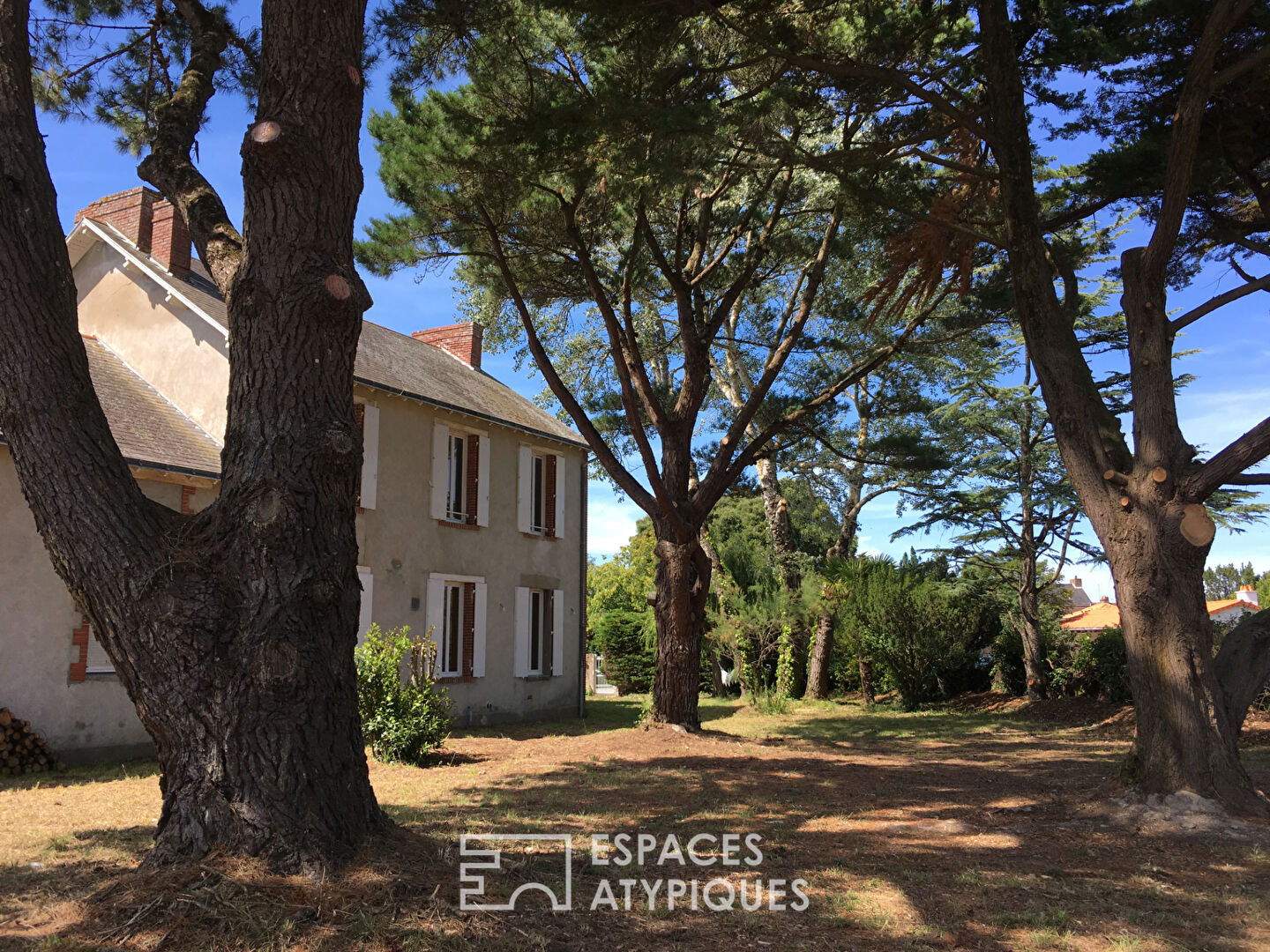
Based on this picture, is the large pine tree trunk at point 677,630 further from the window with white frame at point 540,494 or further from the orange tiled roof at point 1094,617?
the orange tiled roof at point 1094,617

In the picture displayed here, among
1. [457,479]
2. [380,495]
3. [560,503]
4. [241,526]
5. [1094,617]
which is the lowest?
[241,526]

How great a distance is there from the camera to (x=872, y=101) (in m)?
8.38

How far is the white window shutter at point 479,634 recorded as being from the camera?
45.7 ft

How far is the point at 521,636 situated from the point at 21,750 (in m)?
7.76

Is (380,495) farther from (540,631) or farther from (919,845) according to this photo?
(919,845)

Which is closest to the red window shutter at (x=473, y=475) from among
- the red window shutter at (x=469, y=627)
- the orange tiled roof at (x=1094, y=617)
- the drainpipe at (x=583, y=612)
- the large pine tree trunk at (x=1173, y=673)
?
the red window shutter at (x=469, y=627)

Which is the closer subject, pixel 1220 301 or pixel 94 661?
pixel 1220 301

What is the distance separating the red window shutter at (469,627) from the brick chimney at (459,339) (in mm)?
5869

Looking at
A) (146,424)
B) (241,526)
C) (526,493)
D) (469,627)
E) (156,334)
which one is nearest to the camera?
(241,526)

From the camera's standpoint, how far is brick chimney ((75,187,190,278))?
12375mm

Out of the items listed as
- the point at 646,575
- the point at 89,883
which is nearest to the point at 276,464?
the point at 89,883

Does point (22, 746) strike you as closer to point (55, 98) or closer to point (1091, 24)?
point (55, 98)

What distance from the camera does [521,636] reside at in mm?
15125

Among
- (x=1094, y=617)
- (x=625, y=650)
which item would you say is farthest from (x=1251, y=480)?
(x=1094, y=617)
